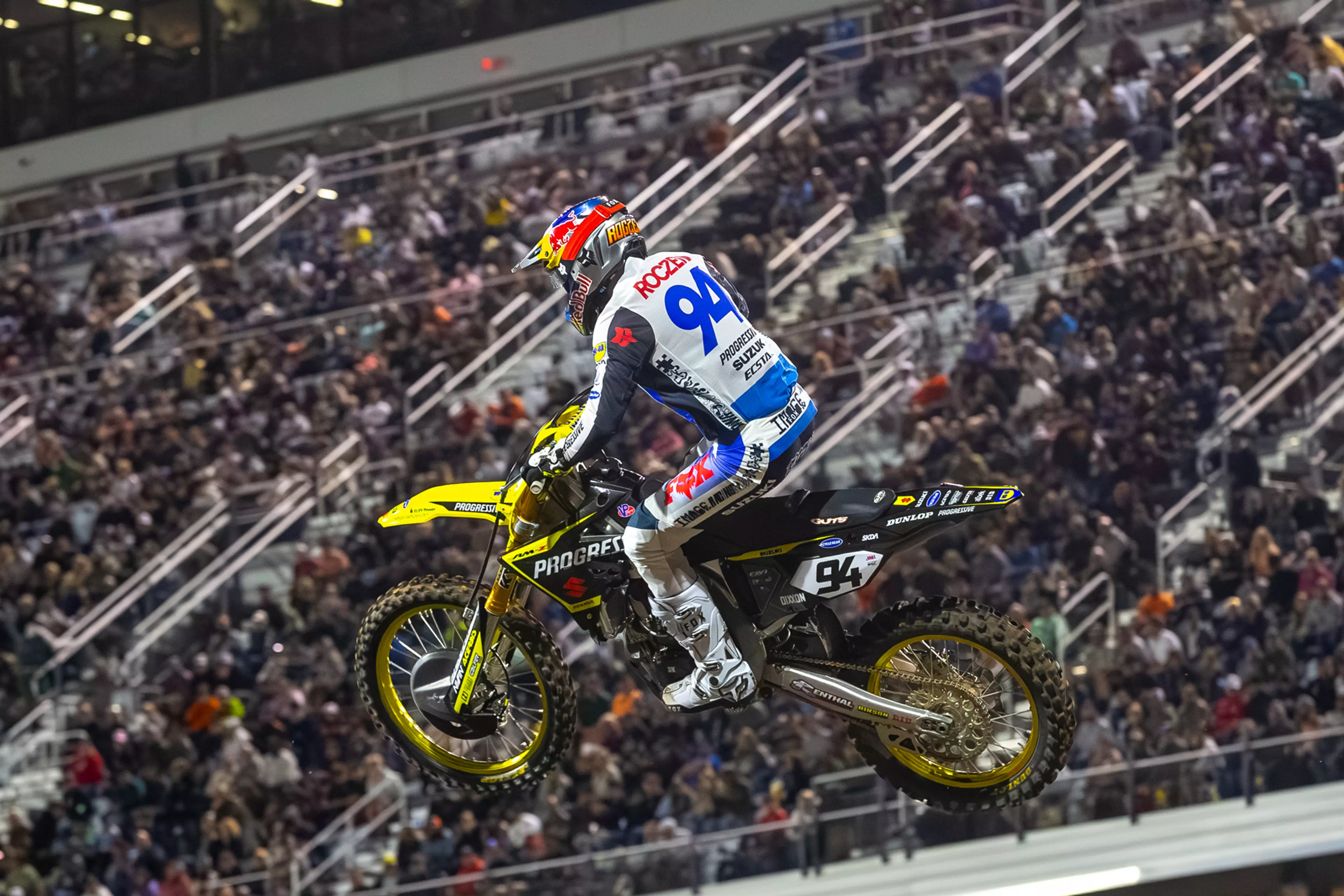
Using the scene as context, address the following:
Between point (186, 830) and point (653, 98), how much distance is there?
37.2 feet

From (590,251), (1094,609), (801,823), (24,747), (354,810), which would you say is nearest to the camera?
(590,251)

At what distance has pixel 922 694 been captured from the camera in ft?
26.1

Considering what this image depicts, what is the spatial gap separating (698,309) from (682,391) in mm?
375

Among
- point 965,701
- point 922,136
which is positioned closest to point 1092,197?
point 922,136

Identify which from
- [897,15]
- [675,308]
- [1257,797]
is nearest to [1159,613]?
[1257,797]

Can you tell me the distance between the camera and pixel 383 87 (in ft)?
87.9

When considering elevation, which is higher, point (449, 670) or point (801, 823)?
point (449, 670)

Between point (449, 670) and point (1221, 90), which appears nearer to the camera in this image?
point (449, 670)

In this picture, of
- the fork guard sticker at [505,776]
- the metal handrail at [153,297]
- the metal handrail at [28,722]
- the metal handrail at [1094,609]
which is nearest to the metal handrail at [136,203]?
the metal handrail at [153,297]

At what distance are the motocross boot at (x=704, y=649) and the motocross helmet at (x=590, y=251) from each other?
124 cm

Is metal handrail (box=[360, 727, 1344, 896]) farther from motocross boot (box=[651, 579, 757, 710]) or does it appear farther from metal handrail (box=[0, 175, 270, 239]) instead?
metal handrail (box=[0, 175, 270, 239])

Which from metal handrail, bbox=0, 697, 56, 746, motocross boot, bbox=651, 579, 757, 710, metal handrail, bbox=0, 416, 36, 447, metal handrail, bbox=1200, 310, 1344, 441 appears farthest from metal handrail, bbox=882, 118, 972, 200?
motocross boot, bbox=651, 579, 757, 710

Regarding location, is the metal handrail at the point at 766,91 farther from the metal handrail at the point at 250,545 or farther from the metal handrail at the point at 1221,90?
the metal handrail at the point at 250,545

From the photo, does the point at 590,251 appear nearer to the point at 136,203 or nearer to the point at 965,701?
the point at 965,701
